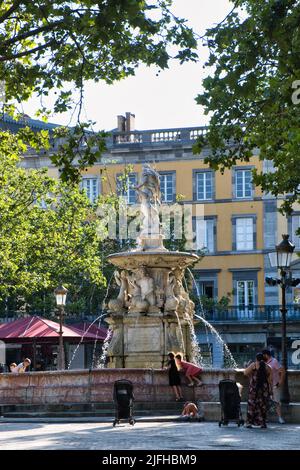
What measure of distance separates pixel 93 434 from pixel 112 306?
9641 mm

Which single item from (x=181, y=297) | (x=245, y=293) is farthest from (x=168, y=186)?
(x=181, y=297)

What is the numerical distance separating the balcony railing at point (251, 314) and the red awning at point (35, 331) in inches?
902

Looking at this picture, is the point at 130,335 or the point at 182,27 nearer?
the point at 182,27

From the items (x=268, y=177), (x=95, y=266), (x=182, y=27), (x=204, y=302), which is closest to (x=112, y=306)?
(x=268, y=177)

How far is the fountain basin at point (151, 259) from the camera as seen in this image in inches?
1127

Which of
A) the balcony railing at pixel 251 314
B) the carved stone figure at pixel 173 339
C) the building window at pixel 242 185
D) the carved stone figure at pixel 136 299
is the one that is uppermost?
the building window at pixel 242 185

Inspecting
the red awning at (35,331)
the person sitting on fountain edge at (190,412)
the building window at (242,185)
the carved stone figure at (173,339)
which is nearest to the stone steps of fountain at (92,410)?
the person sitting on fountain edge at (190,412)

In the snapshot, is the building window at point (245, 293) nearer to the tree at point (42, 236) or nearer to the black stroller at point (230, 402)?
the tree at point (42, 236)

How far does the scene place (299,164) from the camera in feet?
87.7

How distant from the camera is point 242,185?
61.7 meters

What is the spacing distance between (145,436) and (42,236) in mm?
27568

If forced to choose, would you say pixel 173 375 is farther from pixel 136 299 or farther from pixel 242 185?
pixel 242 185

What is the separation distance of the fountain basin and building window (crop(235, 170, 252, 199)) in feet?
107
